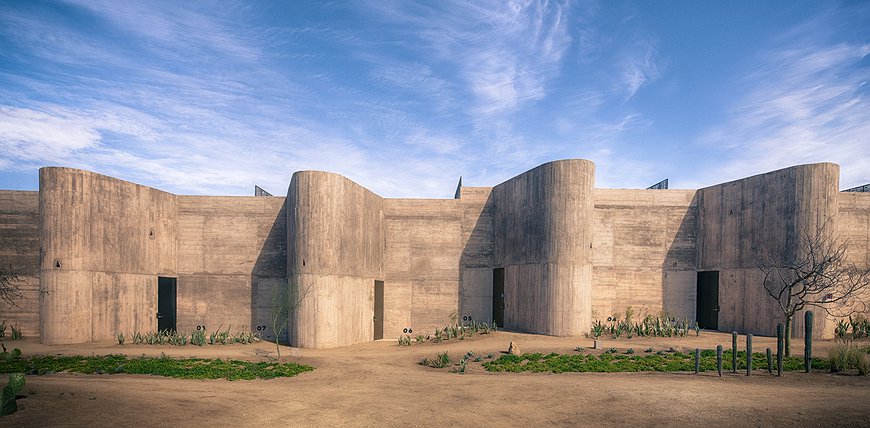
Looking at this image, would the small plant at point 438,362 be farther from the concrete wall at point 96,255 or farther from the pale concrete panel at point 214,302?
the concrete wall at point 96,255

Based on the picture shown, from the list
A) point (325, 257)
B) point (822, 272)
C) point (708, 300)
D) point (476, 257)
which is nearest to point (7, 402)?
point (325, 257)

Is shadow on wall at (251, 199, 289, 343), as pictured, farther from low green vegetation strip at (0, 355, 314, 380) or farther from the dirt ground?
the dirt ground

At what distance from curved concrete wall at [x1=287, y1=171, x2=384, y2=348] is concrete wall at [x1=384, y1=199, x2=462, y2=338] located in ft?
11.3

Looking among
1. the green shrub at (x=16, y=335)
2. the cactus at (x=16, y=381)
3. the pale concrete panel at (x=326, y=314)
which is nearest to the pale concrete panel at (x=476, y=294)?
the pale concrete panel at (x=326, y=314)

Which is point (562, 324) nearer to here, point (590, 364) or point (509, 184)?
point (590, 364)

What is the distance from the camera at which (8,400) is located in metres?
8.25

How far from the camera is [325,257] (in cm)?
→ 1936

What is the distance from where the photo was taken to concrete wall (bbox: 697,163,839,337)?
19484 millimetres

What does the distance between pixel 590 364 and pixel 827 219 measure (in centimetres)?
1368

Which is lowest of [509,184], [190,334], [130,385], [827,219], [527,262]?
[190,334]

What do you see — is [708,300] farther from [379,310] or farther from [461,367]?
[379,310]

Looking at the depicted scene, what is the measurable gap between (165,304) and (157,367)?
9860 millimetres

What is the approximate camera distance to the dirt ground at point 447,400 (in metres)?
9.02

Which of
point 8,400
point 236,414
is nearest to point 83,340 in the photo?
point 8,400
